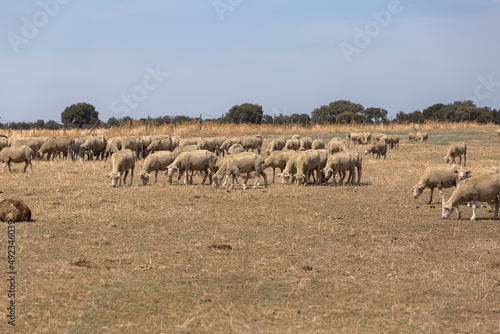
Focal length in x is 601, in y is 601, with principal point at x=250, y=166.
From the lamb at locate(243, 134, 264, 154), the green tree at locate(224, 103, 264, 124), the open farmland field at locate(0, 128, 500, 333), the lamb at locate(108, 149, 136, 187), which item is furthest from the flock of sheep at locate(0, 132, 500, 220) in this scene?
the green tree at locate(224, 103, 264, 124)

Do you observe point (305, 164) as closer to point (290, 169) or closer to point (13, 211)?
point (290, 169)

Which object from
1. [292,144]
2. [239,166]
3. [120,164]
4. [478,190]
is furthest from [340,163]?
[292,144]

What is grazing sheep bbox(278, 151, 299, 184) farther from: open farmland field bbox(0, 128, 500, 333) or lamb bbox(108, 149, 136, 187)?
lamb bbox(108, 149, 136, 187)

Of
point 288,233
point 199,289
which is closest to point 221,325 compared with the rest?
point 199,289

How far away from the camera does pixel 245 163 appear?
2203 centimetres

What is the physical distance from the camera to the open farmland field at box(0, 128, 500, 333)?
805 cm

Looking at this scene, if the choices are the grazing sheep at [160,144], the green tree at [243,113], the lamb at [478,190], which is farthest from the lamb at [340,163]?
the green tree at [243,113]

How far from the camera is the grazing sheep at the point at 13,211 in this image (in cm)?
1414

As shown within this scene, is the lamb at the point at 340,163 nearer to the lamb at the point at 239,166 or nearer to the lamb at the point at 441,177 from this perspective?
the lamb at the point at 239,166

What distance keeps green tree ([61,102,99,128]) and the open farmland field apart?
7980cm

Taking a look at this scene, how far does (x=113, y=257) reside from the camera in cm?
1116

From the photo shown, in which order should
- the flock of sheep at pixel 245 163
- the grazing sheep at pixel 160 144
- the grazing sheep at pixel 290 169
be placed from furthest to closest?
the grazing sheep at pixel 160 144, the grazing sheep at pixel 290 169, the flock of sheep at pixel 245 163

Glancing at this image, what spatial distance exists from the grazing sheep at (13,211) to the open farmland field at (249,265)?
0.27 m

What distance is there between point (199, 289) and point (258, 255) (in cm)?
248
